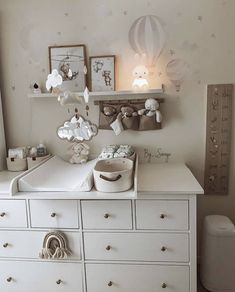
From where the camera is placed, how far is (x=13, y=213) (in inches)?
75.0

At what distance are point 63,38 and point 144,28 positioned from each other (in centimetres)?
61

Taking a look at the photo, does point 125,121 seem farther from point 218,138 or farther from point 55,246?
point 55,246

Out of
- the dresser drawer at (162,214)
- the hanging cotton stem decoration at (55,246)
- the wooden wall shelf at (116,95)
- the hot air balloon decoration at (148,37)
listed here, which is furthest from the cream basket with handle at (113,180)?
the hot air balloon decoration at (148,37)

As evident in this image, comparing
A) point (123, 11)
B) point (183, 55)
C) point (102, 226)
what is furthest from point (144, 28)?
point (102, 226)

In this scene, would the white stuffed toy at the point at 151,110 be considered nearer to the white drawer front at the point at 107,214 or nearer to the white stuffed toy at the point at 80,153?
the white stuffed toy at the point at 80,153

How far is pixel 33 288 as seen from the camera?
78.4 inches

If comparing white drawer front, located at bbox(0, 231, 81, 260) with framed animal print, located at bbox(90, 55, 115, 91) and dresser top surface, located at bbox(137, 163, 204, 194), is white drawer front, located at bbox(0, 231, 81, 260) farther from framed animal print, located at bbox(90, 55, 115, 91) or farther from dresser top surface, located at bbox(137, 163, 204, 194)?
framed animal print, located at bbox(90, 55, 115, 91)

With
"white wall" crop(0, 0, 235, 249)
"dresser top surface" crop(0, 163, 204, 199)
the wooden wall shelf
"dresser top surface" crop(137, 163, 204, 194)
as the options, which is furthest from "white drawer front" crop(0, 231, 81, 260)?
the wooden wall shelf

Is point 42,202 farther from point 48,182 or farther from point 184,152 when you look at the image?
point 184,152

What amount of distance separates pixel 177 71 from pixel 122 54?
43 centimetres

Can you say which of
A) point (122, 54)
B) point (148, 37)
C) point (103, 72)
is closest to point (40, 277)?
point (103, 72)

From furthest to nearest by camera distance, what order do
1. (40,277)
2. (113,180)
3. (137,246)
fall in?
(40,277) < (137,246) < (113,180)

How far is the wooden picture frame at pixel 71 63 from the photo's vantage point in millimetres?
2254

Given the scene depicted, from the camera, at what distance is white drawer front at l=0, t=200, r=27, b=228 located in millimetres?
1894
